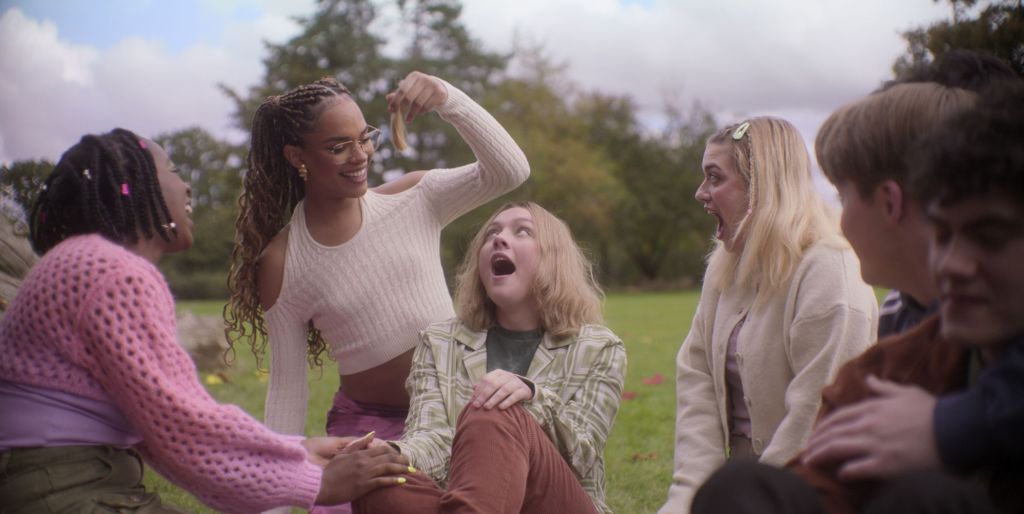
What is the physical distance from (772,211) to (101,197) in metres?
1.75

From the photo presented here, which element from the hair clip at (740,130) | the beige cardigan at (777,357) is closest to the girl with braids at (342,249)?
the hair clip at (740,130)

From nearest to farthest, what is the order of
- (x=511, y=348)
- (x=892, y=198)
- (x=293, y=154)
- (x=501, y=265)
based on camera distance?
1. (x=892, y=198)
2. (x=511, y=348)
3. (x=501, y=265)
4. (x=293, y=154)

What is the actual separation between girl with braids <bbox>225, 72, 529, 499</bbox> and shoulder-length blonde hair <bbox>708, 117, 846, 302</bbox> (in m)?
0.82

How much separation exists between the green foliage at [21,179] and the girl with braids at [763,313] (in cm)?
198

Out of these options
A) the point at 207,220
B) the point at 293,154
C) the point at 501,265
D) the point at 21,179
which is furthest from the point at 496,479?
the point at 207,220

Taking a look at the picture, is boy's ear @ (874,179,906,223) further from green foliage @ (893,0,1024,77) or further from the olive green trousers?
the olive green trousers

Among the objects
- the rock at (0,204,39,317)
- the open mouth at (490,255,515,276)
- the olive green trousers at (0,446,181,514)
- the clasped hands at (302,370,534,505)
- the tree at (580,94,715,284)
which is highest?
the rock at (0,204,39,317)

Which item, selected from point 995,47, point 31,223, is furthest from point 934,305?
point 31,223

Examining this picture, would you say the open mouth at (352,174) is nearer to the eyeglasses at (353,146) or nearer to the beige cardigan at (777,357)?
the eyeglasses at (353,146)

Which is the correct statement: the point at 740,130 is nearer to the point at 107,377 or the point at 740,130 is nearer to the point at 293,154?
the point at 293,154

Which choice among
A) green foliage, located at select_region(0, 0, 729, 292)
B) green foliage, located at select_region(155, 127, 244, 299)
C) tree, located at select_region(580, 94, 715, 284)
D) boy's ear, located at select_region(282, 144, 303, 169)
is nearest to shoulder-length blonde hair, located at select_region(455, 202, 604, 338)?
boy's ear, located at select_region(282, 144, 303, 169)

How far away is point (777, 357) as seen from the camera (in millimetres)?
2629

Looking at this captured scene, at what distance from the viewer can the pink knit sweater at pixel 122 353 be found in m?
1.90

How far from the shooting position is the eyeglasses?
3189 mm
